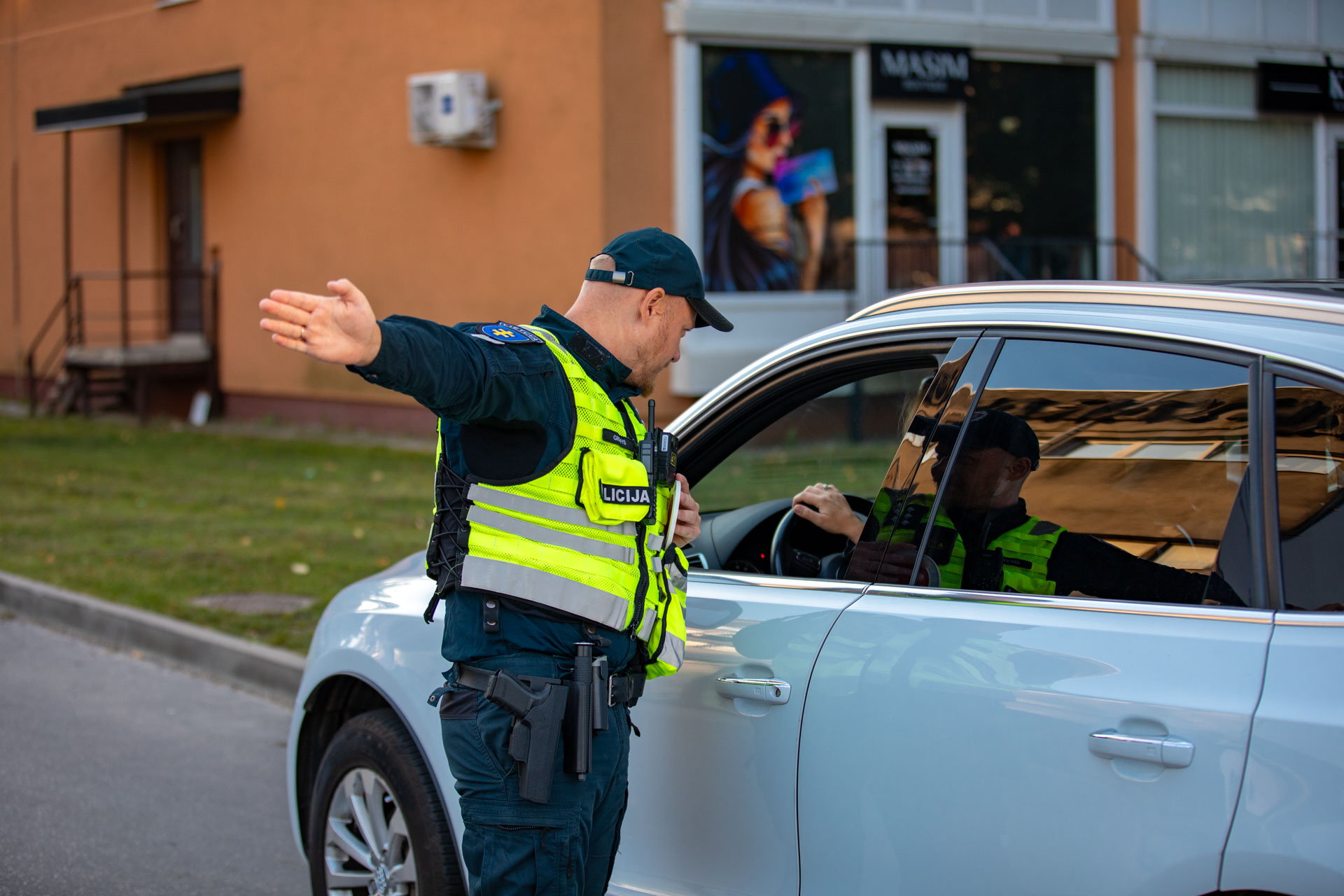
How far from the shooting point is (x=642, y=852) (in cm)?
296

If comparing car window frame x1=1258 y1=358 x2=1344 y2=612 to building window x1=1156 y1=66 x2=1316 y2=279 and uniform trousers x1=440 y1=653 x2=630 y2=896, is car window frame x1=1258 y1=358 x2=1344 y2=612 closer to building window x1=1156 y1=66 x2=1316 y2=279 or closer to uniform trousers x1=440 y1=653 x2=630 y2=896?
uniform trousers x1=440 y1=653 x2=630 y2=896

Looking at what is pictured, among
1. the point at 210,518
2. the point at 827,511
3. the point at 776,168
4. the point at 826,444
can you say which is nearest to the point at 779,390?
the point at 827,511

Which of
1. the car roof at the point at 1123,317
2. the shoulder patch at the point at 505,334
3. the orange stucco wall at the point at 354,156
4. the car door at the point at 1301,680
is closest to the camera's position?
the car door at the point at 1301,680

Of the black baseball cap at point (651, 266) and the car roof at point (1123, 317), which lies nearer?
the car roof at point (1123, 317)

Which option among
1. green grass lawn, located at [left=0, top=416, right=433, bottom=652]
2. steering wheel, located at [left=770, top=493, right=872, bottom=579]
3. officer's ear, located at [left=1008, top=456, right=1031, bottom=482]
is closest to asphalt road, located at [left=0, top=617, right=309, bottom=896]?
green grass lawn, located at [left=0, top=416, right=433, bottom=652]

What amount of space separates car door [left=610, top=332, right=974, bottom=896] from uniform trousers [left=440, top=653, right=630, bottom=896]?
0.34 m

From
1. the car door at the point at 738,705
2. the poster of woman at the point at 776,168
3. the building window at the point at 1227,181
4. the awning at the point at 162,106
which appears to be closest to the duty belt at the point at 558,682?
the car door at the point at 738,705

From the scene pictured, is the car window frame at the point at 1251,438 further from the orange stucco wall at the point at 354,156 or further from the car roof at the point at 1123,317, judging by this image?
the orange stucco wall at the point at 354,156

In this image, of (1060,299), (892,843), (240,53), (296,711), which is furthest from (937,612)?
(240,53)

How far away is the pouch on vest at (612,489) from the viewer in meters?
2.45

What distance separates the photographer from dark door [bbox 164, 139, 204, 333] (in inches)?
771

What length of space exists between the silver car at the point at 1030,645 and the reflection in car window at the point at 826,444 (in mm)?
122

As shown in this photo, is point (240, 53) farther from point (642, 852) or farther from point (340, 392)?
point (642, 852)

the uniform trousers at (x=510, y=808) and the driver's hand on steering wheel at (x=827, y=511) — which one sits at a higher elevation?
the driver's hand on steering wheel at (x=827, y=511)
